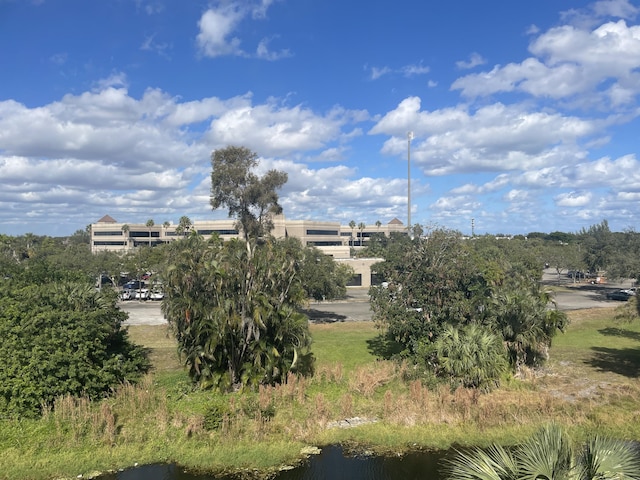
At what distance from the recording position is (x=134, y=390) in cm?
2031

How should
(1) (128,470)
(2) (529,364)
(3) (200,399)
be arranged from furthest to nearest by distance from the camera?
(2) (529,364) < (3) (200,399) < (1) (128,470)

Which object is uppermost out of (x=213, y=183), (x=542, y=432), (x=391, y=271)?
(x=213, y=183)

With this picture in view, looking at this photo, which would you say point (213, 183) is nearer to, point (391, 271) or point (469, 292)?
point (391, 271)

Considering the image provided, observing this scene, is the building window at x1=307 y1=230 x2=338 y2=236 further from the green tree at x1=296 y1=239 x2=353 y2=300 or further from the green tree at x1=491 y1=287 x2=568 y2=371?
the green tree at x1=491 y1=287 x2=568 y2=371

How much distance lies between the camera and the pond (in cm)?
1396

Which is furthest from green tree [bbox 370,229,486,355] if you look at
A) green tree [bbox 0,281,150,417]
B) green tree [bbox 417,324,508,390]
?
green tree [bbox 0,281,150,417]

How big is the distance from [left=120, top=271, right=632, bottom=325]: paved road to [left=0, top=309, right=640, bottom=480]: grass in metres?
20.6

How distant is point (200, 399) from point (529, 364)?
1682 centimetres

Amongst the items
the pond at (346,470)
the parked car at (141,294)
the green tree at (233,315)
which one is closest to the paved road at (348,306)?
the parked car at (141,294)

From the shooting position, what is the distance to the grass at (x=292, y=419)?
49.8 ft

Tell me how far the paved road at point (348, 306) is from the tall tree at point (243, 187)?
11656 millimetres

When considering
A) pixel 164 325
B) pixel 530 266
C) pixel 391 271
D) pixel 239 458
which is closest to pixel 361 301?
pixel 530 266

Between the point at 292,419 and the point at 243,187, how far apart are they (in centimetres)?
3640

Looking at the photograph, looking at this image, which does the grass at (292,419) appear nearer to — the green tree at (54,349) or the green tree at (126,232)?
the green tree at (54,349)
